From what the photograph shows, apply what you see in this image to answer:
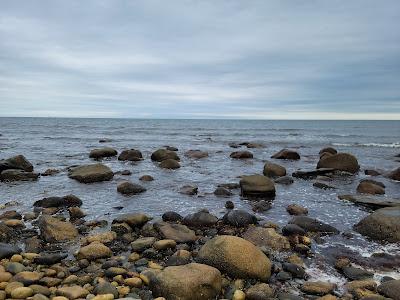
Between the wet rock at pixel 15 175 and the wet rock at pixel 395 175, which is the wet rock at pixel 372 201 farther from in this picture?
the wet rock at pixel 15 175

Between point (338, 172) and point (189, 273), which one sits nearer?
point (189, 273)

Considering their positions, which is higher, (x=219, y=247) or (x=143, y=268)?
(x=219, y=247)

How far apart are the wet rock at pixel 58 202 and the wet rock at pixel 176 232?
4.03 meters

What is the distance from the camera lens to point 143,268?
22.8 feet

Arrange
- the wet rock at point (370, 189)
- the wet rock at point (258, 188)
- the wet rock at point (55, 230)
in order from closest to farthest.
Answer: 1. the wet rock at point (55, 230)
2. the wet rock at point (258, 188)
3. the wet rock at point (370, 189)

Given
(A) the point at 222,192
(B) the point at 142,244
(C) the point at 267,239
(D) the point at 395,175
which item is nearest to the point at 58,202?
(B) the point at 142,244

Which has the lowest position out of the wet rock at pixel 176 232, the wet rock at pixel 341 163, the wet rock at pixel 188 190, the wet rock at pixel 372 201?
the wet rock at pixel 188 190

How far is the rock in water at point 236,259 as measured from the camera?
21.4ft

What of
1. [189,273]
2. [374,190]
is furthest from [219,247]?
[374,190]

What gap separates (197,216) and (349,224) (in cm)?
431

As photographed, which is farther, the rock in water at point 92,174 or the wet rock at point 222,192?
the rock in water at point 92,174

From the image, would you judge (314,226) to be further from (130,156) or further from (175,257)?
(130,156)

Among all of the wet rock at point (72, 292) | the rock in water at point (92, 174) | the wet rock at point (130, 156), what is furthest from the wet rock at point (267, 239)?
the wet rock at point (130, 156)

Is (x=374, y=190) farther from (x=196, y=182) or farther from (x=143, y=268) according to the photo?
(x=143, y=268)
